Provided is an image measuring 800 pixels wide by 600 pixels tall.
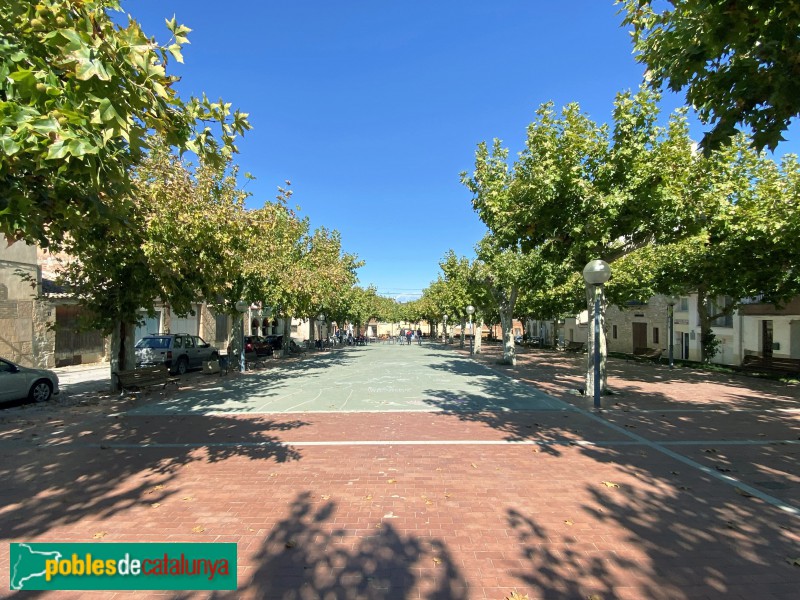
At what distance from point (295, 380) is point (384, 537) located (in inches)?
468

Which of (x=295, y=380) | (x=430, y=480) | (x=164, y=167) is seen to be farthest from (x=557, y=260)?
(x=164, y=167)

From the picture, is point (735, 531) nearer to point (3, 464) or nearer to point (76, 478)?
point (76, 478)

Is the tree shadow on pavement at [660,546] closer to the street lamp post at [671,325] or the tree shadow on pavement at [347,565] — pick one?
the tree shadow on pavement at [347,565]

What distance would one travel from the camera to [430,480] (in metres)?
5.25

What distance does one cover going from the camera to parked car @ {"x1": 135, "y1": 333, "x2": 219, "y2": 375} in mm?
16578

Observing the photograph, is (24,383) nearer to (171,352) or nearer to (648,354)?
(171,352)

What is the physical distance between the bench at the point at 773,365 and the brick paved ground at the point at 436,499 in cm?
894

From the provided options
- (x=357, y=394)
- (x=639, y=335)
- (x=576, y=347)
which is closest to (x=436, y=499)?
(x=357, y=394)

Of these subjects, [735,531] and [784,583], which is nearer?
[784,583]

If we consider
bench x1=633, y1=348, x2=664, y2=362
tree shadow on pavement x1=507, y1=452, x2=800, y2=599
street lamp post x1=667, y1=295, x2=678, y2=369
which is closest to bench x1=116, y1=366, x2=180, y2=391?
tree shadow on pavement x1=507, y1=452, x2=800, y2=599

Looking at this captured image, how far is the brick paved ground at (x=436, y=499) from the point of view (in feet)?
10.8

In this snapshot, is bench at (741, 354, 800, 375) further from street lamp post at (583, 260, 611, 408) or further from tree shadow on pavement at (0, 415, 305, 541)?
tree shadow on pavement at (0, 415, 305, 541)

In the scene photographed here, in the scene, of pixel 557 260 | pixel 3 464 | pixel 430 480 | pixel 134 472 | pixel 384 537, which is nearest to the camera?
pixel 384 537

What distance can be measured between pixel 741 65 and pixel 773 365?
16.7m
